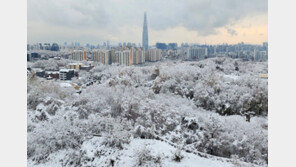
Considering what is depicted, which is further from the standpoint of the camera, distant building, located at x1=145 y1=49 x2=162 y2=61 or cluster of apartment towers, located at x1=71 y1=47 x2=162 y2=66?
distant building, located at x1=145 y1=49 x2=162 y2=61

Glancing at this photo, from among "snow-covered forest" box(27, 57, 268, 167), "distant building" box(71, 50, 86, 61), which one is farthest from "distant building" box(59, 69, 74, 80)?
"distant building" box(71, 50, 86, 61)

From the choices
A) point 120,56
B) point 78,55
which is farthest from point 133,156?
point 78,55

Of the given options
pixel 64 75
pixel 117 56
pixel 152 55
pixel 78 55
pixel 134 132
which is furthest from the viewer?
pixel 152 55

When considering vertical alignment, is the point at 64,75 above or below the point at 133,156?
above

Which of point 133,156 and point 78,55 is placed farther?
point 78,55

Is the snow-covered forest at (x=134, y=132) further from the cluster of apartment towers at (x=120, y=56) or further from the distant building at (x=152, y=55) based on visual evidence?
the distant building at (x=152, y=55)

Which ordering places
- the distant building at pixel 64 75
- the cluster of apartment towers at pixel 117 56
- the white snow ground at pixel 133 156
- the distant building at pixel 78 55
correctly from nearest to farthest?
1. the white snow ground at pixel 133 156
2. the distant building at pixel 64 75
3. the cluster of apartment towers at pixel 117 56
4. the distant building at pixel 78 55

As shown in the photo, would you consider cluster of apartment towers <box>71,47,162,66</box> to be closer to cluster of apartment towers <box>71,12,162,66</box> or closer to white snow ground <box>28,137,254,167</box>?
cluster of apartment towers <box>71,12,162,66</box>

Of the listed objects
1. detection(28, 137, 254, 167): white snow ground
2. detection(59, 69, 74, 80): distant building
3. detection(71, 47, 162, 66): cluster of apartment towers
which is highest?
detection(71, 47, 162, 66): cluster of apartment towers

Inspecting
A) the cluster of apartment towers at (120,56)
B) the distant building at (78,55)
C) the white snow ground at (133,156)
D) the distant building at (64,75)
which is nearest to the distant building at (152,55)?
the cluster of apartment towers at (120,56)

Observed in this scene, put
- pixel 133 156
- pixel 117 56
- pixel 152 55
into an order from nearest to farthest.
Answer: pixel 133 156 < pixel 117 56 < pixel 152 55

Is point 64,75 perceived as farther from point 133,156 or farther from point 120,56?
point 133,156
